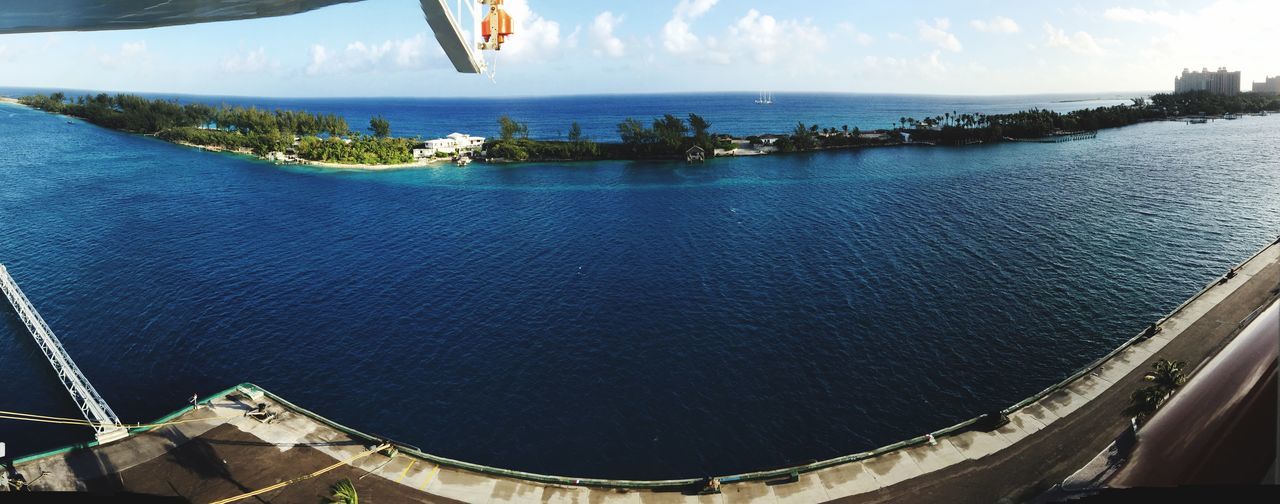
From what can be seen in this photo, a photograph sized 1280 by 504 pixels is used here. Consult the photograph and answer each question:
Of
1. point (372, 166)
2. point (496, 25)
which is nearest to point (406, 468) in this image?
point (496, 25)

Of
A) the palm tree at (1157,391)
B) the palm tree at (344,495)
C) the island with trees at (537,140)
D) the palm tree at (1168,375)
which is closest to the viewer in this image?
the palm tree at (344,495)

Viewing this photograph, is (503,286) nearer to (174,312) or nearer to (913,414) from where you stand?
(174,312)

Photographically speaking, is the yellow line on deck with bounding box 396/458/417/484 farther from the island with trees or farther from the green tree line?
the green tree line

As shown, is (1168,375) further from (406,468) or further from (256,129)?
(256,129)

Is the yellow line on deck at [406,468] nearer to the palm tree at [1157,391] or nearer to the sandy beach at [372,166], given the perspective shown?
the palm tree at [1157,391]

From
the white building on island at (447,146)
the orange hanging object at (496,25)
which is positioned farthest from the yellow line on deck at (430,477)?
the white building on island at (447,146)

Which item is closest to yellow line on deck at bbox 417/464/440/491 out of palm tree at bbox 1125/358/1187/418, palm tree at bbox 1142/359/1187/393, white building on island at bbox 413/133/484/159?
palm tree at bbox 1125/358/1187/418

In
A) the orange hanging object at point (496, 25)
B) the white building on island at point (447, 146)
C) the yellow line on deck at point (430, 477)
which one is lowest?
the yellow line on deck at point (430, 477)
